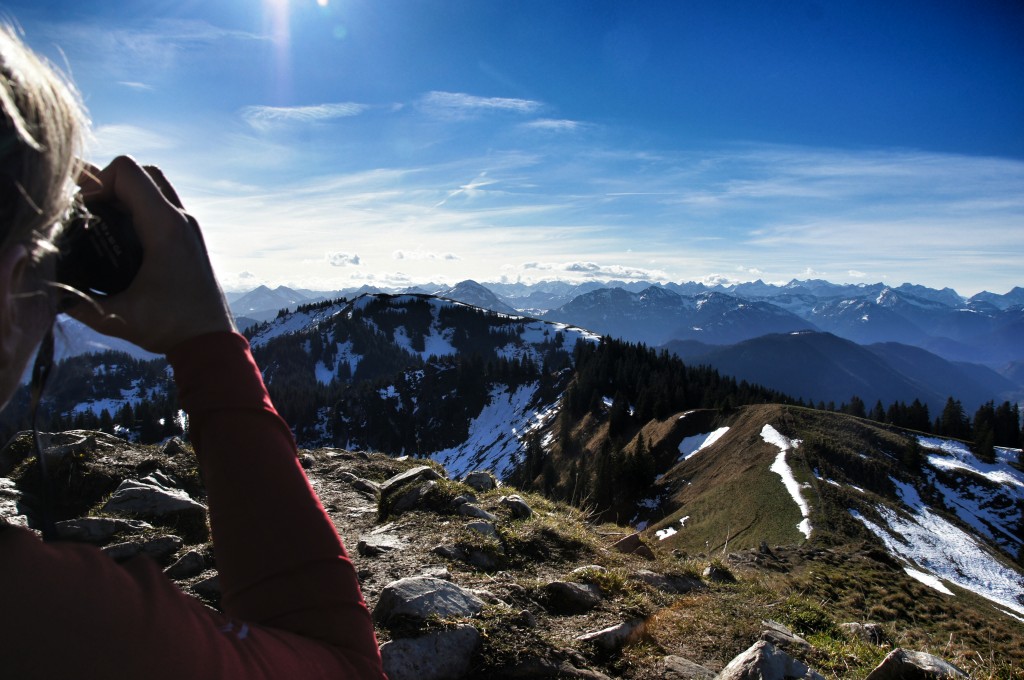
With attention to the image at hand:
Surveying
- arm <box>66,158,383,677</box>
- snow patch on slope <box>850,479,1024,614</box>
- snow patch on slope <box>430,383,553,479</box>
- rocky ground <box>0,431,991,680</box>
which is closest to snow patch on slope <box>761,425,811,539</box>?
snow patch on slope <box>850,479,1024,614</box>

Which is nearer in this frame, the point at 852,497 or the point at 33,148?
the point at 33,148

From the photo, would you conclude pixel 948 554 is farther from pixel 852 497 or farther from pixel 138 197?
pixel 138 197

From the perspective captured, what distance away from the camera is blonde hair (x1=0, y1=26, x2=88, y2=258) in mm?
997

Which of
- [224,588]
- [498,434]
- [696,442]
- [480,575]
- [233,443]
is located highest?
[233,443]

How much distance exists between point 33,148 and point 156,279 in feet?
1.49

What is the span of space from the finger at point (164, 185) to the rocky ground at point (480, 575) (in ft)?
2.92

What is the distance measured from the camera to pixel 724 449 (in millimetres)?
67125

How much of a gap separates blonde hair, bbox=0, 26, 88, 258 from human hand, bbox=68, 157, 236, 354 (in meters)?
0.24

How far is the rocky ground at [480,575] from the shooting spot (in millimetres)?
4328

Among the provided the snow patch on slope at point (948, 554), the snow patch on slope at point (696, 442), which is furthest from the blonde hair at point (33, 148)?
the snow patch on slope at point (696, 442)

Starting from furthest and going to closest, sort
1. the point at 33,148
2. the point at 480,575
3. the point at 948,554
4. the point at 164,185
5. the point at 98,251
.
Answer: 1. the point at 948,554
2. the point at 480,575
3. the point at 164,185
4. the point at 98,251
5. the point at 33,148

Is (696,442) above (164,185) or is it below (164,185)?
below

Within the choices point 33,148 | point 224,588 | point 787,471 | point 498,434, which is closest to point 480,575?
point 224,588

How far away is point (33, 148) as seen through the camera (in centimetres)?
105
